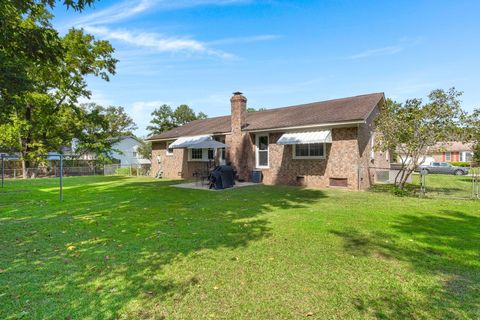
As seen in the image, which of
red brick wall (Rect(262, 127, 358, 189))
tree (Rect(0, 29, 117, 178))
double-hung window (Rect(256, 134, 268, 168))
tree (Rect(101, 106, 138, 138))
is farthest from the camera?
tree (Rect(101, 106, 138, 138))

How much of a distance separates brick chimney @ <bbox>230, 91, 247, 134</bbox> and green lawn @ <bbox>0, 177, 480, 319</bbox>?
11537 mm

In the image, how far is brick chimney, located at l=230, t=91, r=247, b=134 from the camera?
19656 mm

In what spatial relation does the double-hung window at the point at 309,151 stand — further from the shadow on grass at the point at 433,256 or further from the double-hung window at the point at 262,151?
the shadow on grass at the point at 433,256

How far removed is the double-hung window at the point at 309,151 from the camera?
16.5 meters

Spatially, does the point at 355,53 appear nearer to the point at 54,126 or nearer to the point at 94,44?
the point at 94,44

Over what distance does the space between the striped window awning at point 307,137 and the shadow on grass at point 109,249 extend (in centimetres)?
553

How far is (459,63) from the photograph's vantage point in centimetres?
1502

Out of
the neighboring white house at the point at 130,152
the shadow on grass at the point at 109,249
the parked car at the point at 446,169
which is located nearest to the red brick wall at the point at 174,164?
the shadow on grass at the point at 109,249

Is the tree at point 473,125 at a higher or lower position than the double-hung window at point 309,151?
higher

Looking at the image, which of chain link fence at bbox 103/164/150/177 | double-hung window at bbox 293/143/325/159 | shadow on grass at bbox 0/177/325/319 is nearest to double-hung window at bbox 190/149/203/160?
double-hung window at bbox 293/143/325/159

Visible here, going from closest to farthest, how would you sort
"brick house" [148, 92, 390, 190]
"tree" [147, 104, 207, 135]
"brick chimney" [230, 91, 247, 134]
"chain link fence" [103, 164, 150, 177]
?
"brick house" [148, 92, 390, 190] < "brick chimney" [230, 91, 247, 134] < "chain link fence" [103, 164, 150, 177] < "tree" [147, 104, 207, 135]

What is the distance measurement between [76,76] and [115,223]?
24301mm

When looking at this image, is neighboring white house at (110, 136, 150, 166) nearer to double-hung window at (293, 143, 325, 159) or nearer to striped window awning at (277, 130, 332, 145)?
double-hung window at (293, 143, 325, 159)

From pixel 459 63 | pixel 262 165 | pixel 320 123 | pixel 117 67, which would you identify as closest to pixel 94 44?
pixel 117 67
